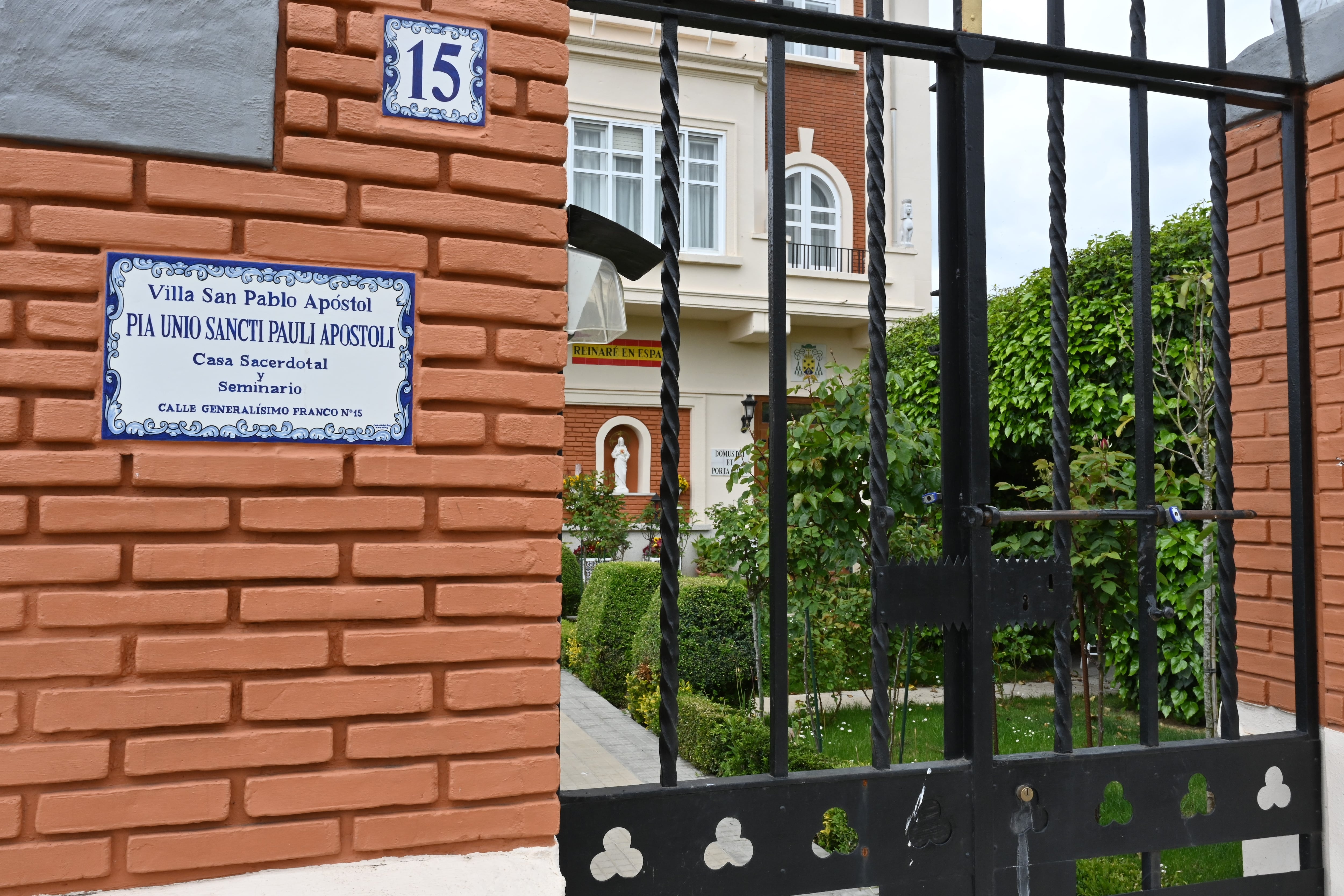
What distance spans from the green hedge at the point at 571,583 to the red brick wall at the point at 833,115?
695cm

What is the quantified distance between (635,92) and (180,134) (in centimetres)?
1370

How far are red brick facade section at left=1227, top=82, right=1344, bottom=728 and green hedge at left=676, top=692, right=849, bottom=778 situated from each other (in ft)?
8.46

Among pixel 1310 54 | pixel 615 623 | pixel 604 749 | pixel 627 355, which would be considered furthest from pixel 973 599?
pixel 627 355

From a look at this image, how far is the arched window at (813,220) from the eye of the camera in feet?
52.5

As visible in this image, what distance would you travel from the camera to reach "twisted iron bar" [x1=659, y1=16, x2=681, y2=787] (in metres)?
2.05

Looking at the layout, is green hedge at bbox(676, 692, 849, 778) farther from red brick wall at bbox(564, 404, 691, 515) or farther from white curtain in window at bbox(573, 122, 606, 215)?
white curtain in window at bbox(573, 122, 606, 215)

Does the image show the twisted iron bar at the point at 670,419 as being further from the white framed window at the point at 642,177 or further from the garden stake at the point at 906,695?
the white framed window at the point at 642,177

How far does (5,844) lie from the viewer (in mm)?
1562

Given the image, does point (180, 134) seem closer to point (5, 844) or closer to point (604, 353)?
point (5, 844)

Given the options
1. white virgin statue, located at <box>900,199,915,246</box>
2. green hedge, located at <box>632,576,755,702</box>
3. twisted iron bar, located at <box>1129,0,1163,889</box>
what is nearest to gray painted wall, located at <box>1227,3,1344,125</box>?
twisted iron bar, located at <box>1129,0,1163,889</box>

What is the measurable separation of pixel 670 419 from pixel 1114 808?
377 centimetres

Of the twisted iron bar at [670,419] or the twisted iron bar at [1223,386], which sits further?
the twisted iron bar at [1223,386]

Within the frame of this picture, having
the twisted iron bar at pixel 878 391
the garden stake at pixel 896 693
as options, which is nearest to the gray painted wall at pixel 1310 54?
the twisted iron bar at pixel 878 391

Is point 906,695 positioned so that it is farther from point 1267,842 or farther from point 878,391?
point 878,391
